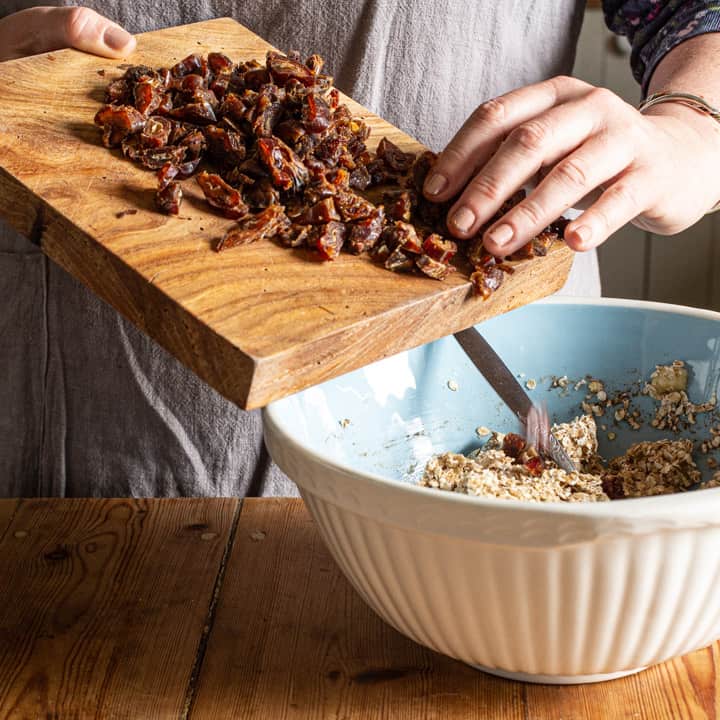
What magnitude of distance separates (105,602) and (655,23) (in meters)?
0.87

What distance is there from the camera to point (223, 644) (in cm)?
86

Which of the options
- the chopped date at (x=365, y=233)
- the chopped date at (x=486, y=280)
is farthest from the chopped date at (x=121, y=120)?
the chopped date at (x=486, y=280)

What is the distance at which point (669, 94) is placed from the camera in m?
1.03

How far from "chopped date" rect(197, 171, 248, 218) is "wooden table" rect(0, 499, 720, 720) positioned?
1.10 ft

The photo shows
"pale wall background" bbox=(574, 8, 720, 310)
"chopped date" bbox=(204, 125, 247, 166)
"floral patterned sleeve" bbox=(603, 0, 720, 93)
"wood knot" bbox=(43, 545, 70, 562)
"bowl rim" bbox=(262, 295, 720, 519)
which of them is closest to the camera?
"bowl rim" bbox=(262, 295, 720, 519)

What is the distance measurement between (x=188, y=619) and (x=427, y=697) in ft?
0.72

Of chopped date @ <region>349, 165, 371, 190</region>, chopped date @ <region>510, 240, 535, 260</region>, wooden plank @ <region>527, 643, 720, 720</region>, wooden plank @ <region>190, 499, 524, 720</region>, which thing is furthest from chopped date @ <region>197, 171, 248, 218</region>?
wooden plank @ <region>527, 643, 720, 720</region>

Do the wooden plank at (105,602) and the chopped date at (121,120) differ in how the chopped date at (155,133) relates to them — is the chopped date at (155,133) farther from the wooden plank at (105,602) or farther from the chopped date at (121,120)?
the wooden plank at (105,602)

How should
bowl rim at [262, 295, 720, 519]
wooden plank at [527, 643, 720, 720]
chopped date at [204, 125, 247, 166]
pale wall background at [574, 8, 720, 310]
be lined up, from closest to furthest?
bowl rim at [262, 295, 720, 519] → wooden plank at [527, 643, 720, 720] → chopped date at [204, 125, 247, 166] → pale wall background at [574, 8, 720, 310]

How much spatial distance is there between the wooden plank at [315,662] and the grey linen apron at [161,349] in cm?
33

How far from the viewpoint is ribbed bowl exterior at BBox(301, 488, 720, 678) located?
689 mm

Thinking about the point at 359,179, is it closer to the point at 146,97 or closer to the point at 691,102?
the point at 146,97

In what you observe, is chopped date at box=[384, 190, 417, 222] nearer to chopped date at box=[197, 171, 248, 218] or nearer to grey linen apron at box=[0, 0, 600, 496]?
chopped date at box=[197, 171, 248, 218]

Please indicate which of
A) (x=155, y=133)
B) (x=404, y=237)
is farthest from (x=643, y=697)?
(x=155, y=133)
